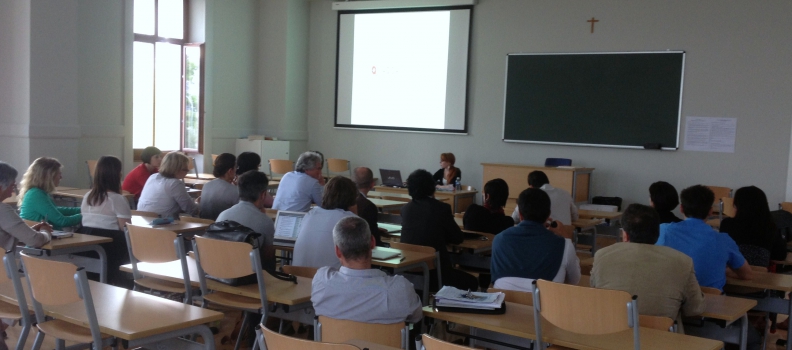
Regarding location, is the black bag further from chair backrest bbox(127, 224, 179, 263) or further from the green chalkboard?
the green chalkboard

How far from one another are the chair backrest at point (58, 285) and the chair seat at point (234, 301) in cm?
83

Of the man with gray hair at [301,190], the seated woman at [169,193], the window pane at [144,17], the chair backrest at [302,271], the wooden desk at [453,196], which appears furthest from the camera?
the window pane at [144,17]

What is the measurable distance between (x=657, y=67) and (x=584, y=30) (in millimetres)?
1088

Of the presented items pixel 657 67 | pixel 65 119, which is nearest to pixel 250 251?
pixel 65 119

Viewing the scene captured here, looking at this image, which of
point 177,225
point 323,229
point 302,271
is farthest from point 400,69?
point 302,271

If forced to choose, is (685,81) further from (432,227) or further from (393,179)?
(432,227)

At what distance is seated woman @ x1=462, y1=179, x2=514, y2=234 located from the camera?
17.3 feet

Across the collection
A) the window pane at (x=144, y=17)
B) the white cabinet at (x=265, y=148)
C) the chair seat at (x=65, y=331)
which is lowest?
the chair seat at (x=65, y=331)

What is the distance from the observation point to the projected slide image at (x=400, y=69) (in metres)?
10.7

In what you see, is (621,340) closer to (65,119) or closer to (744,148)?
(744,148)

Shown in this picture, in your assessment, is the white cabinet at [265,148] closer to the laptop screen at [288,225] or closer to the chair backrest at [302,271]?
the laptop screen at [288,225]

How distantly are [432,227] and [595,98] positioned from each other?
548 cm

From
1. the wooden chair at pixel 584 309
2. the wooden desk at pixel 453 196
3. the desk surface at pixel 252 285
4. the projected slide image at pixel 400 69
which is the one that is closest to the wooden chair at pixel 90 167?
the wooden desk at pixel 453 196

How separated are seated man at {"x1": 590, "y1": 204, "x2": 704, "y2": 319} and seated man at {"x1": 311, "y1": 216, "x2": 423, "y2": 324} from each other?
3.08 feet
